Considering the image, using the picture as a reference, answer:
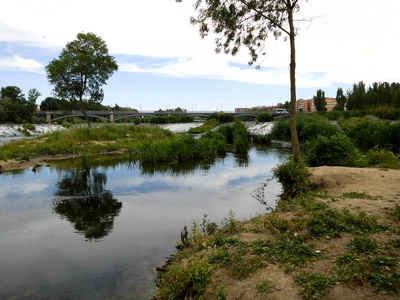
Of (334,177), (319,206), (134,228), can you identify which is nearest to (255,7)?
(334,177)

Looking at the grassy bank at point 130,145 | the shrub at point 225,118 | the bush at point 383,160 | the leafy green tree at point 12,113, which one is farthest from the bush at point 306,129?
the leafy green tree at point 12,113

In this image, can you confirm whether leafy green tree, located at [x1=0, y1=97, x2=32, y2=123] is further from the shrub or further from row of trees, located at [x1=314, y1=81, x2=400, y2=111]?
row of trees, located at [x1=314, y1=81, x2=400, y2=111]

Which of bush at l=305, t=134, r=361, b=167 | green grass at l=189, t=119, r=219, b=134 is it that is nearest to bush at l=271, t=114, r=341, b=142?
bush at l=305, t=134, r=361, b=167

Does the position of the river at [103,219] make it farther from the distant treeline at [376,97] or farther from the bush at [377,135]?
the distant treeline at [376,97]

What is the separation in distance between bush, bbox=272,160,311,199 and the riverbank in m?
2.32

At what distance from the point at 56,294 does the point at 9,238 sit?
9.92ft

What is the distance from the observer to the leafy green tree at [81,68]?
→ 3372 centimetres

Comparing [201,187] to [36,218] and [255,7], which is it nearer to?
[36,218]

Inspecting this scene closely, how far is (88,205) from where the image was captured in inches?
368

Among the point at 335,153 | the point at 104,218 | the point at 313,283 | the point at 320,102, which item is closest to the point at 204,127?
the point at 335,153

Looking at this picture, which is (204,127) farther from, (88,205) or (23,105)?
(23,105)

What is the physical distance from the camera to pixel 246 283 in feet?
12.3

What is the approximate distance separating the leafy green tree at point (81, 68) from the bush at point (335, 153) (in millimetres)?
28446

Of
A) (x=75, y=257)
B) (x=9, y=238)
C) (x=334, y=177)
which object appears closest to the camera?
(x=75, y=257)
